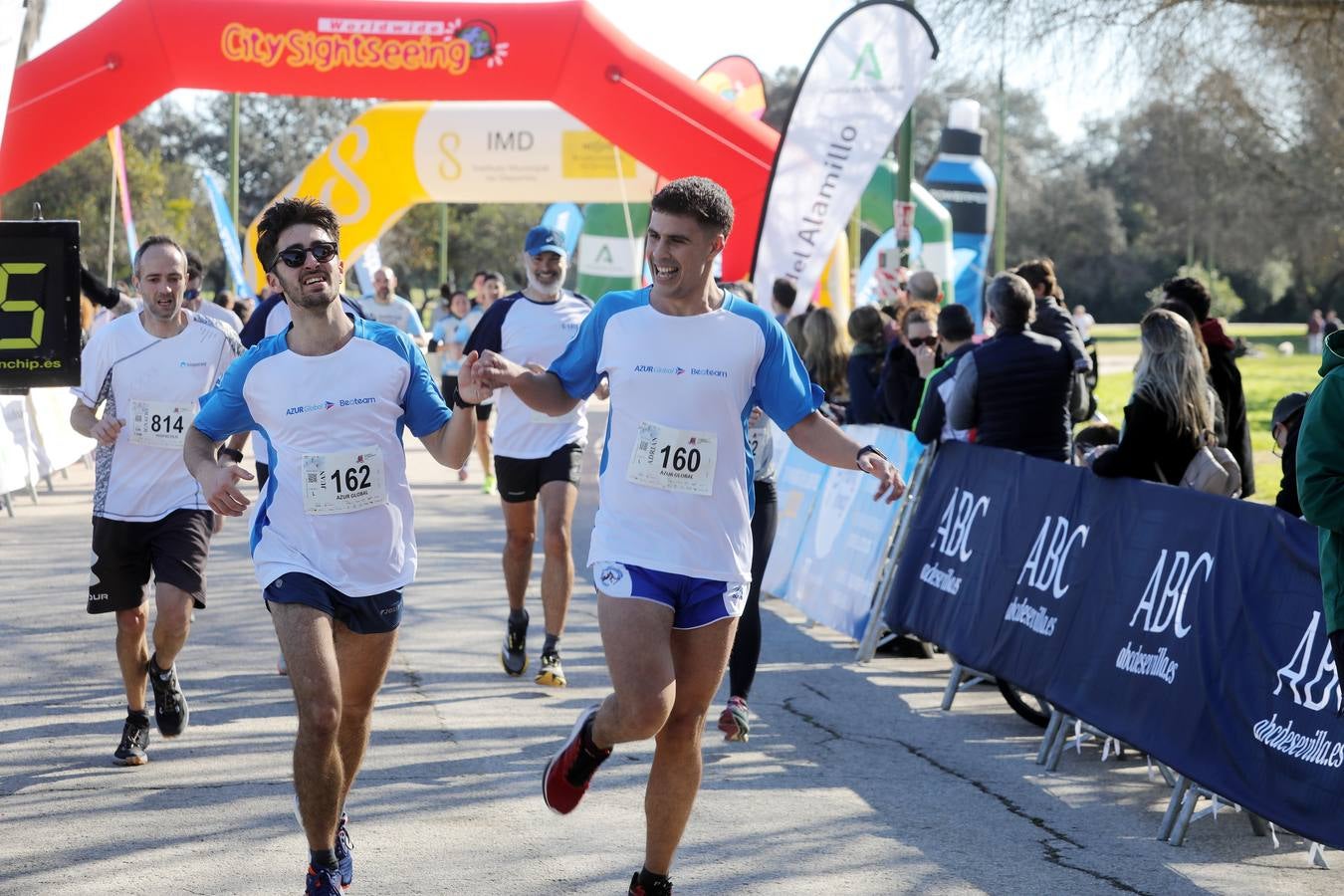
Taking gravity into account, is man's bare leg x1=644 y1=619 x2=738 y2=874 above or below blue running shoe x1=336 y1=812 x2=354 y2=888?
above

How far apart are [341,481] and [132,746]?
92.3 inches

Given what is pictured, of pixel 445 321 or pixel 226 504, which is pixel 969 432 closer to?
pixel 226 504

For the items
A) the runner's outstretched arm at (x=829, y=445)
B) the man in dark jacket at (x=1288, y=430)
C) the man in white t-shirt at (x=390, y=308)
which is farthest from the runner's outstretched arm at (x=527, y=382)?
the man in white t-shirt at (x=390, y=308)

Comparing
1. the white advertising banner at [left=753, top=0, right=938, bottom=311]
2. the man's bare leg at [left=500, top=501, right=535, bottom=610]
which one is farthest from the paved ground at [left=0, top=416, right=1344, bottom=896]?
the white advertising banner at [left=753, top=0, right=938, bottom=311]

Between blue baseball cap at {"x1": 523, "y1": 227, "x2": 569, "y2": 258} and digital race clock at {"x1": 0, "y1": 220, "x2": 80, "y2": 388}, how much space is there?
2.67m

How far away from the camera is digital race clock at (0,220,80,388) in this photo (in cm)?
636

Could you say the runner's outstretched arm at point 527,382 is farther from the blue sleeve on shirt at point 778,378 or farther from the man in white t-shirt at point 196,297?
the man in white t-shirt at point 196,297

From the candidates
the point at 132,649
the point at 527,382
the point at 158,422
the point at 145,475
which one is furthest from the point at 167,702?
the point at 527,382

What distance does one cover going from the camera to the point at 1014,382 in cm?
844

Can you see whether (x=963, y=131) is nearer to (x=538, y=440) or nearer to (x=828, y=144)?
(x=828, y=144)

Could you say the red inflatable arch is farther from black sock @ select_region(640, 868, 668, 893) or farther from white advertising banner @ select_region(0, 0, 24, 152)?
black sock @ select_region(640, 868, 668, 893)

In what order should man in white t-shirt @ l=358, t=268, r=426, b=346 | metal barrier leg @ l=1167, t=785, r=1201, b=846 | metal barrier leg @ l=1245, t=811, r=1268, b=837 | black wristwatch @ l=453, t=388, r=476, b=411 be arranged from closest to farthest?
black wristwatch @ l=453, t=388, r=476, b=411 < metal barrier leg @ l=1167, t=785, r=1201, b=846 < metal barrier leg @ l=1245, t=811, r=1268, b=837 < man in white t-shirt @ l=358, t=268, r=426, b=346

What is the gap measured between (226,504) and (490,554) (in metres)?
8.14

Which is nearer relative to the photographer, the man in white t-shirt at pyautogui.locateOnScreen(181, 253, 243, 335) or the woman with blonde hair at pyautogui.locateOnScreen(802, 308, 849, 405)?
the woman with blonde hair at pyautogui.locateOnScreen(802, 308, 849, 405)
